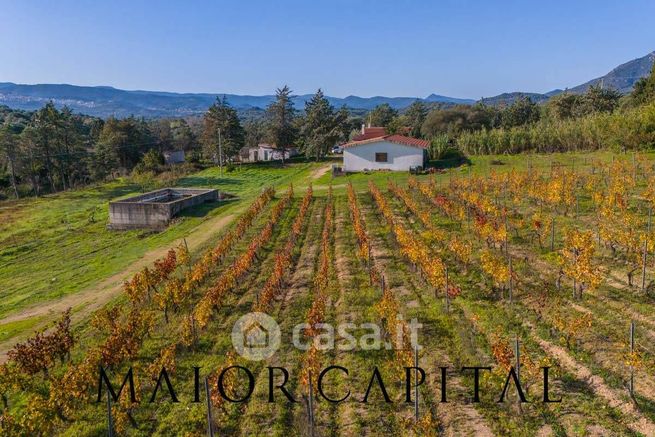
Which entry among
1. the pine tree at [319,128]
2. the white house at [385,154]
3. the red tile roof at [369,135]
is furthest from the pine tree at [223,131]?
the white house at [385,154]

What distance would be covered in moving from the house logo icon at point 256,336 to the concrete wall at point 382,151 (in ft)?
92.3

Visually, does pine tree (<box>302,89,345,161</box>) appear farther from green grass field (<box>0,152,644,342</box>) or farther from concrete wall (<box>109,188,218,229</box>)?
concrete wall (<box>109,188,218,229</box>)

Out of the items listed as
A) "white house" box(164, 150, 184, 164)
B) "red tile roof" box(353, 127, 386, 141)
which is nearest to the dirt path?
"red tile roof" box(353, 127, 386, 141)

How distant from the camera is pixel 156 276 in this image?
46.3ft

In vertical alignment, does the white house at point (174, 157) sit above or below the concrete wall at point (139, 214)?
above

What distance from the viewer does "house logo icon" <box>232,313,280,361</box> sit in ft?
32.9

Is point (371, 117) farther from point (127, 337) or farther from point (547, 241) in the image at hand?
point (127, 337)

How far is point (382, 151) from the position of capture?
38.5 m

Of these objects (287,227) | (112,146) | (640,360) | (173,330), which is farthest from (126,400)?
(112,146)

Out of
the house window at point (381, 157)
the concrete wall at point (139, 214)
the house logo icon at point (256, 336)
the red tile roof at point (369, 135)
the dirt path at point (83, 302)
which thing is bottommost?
the dirt path at point (83, 302)

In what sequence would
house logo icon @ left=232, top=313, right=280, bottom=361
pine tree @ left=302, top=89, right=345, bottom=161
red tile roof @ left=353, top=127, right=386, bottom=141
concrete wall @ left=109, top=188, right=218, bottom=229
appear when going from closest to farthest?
1. house logo icon @ left=232, top=313, right=280, bottom=361
2. concrete wall @ left=109, top=188, right=218, bottom=229
3. red tile roof @ left=353, top=127, right=386, bottom=141
4. pine tree @ left=302, top=89, right=345, bottom=161

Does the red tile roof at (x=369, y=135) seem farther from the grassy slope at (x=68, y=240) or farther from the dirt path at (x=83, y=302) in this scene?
the dirt path at (x=83, y=302)

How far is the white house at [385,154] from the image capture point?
37.7 meters

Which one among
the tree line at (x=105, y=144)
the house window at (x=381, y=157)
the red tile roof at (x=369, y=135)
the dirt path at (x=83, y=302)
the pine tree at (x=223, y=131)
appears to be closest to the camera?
the dirt path at (x=83, y=302)
